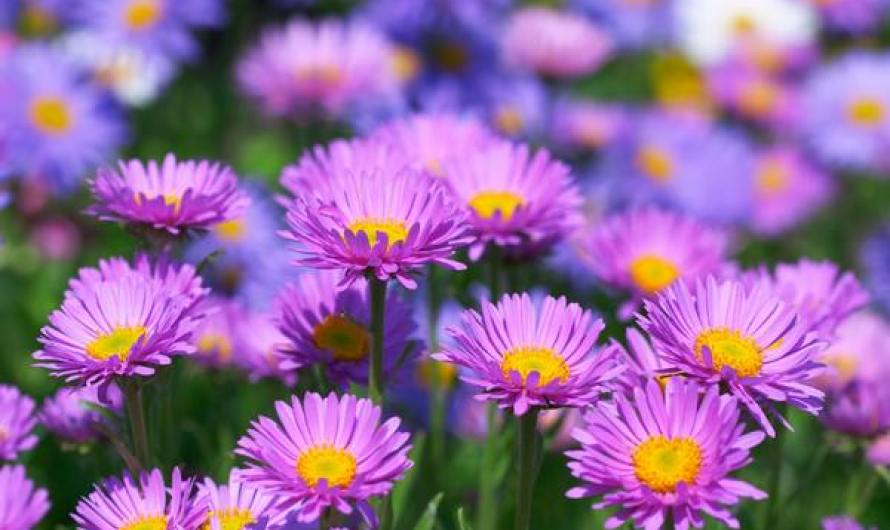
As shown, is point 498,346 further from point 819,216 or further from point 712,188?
point 819,216

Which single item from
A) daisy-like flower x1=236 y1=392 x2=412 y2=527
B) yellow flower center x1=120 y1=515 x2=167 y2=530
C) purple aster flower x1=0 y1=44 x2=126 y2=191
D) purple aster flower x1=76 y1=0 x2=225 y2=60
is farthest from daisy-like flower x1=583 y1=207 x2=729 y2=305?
purple aster flower x1=76 y1=0 x2=225 y2=60

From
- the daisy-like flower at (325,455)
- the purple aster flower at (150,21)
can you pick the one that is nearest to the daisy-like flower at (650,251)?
the daisy-like flower at (325,455)

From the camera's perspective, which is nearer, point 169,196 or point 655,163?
point 169,196

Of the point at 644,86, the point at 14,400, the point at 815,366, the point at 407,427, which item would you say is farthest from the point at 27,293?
the point at 644,86

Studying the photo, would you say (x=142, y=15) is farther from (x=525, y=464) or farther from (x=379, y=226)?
(x=525, y=464)

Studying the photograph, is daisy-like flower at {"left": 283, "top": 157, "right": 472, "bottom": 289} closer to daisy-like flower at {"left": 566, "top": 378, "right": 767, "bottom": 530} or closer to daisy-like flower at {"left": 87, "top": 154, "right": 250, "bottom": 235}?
daisy-like flower at {"left": 87, "top": 154, "right": 250, "bottom": 235}

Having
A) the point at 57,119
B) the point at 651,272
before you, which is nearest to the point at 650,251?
the point at 651,272

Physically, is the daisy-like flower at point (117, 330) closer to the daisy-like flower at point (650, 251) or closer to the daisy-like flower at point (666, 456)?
the daisy-like flower at point (666, 456)
